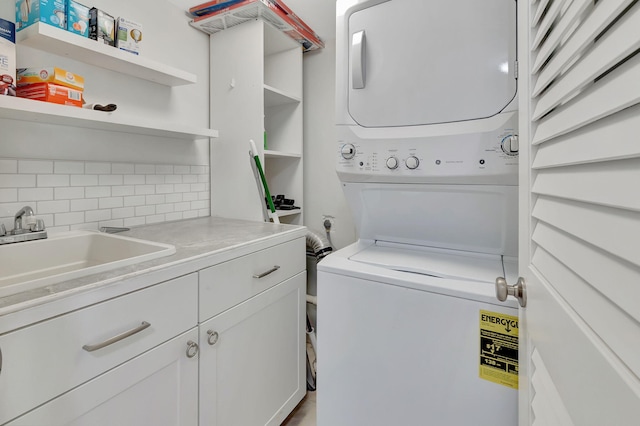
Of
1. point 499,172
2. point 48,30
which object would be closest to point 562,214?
point 499,172

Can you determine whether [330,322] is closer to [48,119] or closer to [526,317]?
[526,317]

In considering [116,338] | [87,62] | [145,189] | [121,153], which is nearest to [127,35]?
[87,62]

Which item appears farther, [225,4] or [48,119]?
[225,4]

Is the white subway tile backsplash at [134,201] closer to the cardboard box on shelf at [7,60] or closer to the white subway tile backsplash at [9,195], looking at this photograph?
the white subway tile backsplash at [9,195]

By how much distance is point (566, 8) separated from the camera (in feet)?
1.45

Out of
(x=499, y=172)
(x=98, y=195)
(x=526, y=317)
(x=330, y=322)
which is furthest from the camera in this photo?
(x=98, y=195)

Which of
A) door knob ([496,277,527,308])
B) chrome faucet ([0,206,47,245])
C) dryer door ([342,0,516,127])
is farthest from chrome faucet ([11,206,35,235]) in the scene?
door knob ([496,277,527,308])

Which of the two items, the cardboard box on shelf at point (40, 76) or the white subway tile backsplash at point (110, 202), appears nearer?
the cardboard box on shelf at point (40, 76)

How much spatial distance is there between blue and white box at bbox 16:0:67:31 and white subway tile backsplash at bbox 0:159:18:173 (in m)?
0.56

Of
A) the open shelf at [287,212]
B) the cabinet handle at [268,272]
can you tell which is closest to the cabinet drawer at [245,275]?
the cabinet handle at [268,272]

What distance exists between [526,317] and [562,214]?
34 centimetres

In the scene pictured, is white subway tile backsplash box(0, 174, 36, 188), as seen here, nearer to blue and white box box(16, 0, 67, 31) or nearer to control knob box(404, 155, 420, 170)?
blue and white box box(16, 0, 67, 31)

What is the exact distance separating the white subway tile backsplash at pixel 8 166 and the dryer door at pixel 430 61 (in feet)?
4.80

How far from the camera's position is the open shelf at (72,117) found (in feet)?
3.58
